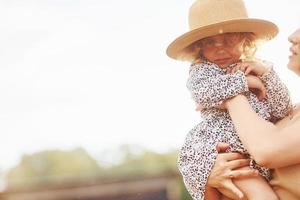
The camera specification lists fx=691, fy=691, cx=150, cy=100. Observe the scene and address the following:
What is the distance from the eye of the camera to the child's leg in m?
3.23

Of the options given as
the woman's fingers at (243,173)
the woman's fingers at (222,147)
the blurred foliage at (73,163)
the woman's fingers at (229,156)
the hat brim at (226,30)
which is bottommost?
the woman's fingers at (243,173)

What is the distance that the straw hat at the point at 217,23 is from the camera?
12.1 ft

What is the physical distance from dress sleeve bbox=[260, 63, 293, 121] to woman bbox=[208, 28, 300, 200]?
12 centimetres

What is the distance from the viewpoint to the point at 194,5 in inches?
154

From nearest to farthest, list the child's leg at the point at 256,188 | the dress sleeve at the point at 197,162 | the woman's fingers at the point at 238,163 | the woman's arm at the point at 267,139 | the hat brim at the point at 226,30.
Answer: the woman's arm at the point at 267,139
the child's leg at the point at 256,188
the woman's fingers at the point at 238,163
the dress sleeve at the point at 197,162
the hat brim at the point at 226,30

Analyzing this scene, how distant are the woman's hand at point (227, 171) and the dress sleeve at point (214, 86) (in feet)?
0.77

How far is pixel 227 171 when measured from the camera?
334 cm

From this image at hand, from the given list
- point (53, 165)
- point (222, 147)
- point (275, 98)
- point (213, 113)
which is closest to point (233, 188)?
point (222, 147)

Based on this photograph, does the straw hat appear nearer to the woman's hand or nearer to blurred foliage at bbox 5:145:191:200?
the woman's hand

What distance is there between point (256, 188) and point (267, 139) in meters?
0.28

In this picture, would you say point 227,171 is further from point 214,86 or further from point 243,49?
point 243,49

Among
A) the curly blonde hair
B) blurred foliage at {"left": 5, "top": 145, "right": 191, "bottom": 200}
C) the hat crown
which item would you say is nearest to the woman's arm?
the curly blonde hair

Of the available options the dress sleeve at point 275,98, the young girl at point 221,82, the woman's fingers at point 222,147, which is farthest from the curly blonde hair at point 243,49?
the woman's fingers at point 222,147

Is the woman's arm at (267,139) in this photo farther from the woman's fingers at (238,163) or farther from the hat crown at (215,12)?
the hat crown at (215,12)
